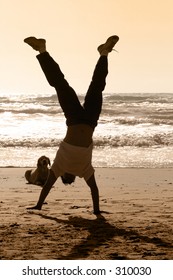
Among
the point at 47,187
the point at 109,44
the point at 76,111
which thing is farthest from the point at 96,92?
the point at 47,187

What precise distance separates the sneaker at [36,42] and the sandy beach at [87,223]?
2.23 meters

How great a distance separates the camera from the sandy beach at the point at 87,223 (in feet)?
18.1

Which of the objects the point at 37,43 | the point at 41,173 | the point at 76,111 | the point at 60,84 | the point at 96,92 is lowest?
the point at 41,173

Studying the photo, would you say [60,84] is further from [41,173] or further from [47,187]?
[41,173]

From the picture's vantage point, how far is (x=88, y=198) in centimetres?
904

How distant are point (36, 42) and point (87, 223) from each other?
2.41 m

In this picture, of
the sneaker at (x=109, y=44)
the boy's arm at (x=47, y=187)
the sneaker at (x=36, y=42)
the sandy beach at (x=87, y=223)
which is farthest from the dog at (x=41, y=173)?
the sneaker at (x=36, y=42)

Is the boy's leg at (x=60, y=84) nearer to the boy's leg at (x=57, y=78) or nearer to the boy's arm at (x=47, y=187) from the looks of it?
the boy's leg at (x=57, y=78)

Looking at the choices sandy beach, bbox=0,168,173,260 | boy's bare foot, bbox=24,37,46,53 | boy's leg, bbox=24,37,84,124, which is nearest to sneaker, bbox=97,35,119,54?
boy's leg, bbox=24,37,84,124

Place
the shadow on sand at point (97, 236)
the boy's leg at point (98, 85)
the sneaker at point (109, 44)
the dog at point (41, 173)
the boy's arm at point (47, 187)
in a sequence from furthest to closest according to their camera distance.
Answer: the dog at point (41, 173)
the boy's arm at point (47, 187)
the sneaker at point (109, 44)
the boy's leg at point (98, 85)
the shadow on sand at point (97, 236)

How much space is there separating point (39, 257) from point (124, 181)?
596 cm

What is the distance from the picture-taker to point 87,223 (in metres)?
6.99
